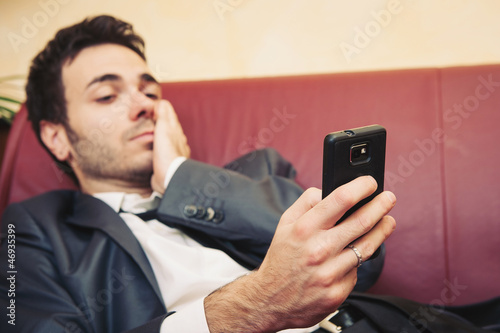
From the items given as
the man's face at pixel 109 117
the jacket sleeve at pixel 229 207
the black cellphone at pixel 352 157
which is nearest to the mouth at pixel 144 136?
the man's face at pixel 109 117

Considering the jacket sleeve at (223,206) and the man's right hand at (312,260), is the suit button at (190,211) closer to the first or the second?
the jacket sleeve at (223,206)

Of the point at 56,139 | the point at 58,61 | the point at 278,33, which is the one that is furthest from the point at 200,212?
the point at 278,33

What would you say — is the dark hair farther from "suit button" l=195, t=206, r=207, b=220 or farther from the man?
"suit button" l=195, t=206, r=207, b=220

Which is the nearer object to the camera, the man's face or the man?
the man

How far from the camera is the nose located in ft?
3.67

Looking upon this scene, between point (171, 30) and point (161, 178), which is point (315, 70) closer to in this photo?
point (171, 30)

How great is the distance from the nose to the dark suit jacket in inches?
10.8

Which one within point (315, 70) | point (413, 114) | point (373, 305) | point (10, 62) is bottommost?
Answer: point (373, 305)

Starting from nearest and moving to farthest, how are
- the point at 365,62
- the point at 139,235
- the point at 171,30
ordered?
the point at 139,235 → the point at 365,62 → the point at 171,30

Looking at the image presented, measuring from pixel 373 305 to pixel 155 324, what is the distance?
1.29 ft

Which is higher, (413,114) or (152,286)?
(413,114)

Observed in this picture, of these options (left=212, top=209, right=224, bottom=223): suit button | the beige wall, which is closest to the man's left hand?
(left=212, top=209, right=224, bottom=223): suit button

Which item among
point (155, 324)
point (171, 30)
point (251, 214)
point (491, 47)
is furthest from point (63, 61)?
point (491, 47)

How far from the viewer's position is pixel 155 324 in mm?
627
